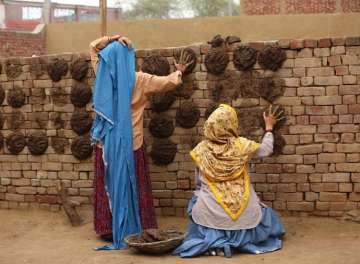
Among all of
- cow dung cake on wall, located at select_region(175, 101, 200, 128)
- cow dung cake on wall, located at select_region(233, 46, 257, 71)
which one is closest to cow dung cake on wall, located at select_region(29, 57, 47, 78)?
cow dung cake on wall, located at select_region(175, 101, 200, 128)

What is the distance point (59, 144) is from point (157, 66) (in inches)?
61.9

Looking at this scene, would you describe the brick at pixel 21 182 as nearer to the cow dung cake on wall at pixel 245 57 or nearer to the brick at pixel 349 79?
the cow dung cake on wall at pixel 245 57

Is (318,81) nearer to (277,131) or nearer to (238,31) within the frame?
(277,131)

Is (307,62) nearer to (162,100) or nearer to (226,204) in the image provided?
(162,100)

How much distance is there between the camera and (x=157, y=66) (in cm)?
653

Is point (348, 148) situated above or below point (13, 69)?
below

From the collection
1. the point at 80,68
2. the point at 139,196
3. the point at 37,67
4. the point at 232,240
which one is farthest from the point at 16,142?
the point at 232,240

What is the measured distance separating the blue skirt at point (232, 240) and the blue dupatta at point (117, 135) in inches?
25.9

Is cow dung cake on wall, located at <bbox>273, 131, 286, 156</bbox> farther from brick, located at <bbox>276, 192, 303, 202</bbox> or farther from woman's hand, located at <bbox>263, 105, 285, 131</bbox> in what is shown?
brick, located at <bbox>276, 192, 303, 202</bbox>

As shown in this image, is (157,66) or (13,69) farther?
(13,69)

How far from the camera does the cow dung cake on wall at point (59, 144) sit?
7.09 metres

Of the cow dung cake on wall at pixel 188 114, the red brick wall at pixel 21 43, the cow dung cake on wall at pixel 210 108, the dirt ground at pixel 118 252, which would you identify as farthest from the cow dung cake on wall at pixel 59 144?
the red brick wall at pixel 21 43

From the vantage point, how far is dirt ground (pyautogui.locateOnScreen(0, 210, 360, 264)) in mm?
5207

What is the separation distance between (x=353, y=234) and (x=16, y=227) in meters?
3.68
